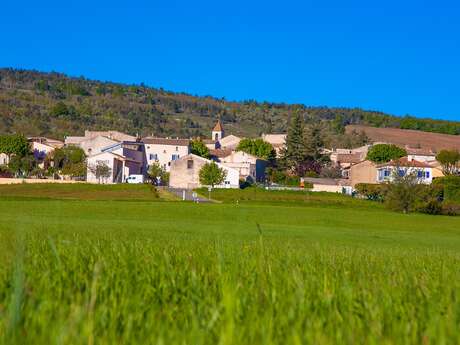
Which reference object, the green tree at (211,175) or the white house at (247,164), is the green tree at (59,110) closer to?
the white house at (247,164)

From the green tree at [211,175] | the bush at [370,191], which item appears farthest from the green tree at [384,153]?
the green tree at [211,175]

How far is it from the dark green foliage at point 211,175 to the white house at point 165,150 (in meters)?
23.7

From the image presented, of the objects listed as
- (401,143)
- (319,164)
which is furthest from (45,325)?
(401,143)

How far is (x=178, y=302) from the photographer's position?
401 centimetres

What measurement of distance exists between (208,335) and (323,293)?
1289 millimetres

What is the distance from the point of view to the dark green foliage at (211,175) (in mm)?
96588

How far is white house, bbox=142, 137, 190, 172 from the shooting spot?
397ft

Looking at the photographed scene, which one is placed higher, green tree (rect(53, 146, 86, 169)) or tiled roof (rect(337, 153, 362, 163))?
tiled roof (rect(337, 153, 362, 163))

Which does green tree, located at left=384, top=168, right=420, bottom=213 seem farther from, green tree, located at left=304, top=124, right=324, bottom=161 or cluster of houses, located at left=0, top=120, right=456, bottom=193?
green tree, located at left=304, top=124, right=324, bottom=161

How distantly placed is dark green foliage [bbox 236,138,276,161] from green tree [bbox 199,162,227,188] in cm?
3682

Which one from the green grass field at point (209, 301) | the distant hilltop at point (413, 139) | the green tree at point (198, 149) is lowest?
the green grass field at point (209, 301)

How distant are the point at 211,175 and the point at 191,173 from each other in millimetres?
5997

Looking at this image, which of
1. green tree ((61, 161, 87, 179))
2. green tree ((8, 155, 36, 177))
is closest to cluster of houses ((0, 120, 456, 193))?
green tree ((61, 161, 87, 179))

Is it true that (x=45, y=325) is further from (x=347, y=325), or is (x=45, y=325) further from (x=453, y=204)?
(x=453, y=204)
